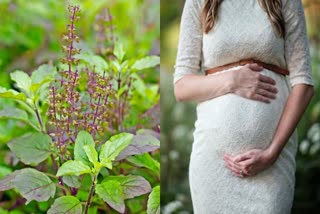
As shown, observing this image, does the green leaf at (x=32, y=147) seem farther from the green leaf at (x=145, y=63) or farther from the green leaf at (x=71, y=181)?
the green leaf at (x=145, y=63)

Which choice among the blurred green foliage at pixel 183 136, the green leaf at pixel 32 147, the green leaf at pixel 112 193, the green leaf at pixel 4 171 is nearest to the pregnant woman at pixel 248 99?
the green leaf at pixel 112 193

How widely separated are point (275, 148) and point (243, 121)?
0.28 ft

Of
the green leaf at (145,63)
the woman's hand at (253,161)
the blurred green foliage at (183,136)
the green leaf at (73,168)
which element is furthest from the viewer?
the blurred green foliage at (183,136)

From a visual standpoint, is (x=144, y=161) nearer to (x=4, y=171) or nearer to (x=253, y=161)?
(x=253, y=161)

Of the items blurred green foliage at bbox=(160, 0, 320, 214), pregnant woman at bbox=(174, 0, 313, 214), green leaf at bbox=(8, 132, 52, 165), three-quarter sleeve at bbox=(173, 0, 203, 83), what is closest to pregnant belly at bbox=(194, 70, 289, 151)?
pregnant woman at bbox=(174, 0, 313, 214)

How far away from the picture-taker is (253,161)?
4.35ft

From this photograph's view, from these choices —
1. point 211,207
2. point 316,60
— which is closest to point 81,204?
point 211,207

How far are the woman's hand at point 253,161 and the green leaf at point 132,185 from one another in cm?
19

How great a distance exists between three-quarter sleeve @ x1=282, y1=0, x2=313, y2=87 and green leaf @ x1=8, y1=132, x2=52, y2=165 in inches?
21.1

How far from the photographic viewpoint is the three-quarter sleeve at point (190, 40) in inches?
55.4

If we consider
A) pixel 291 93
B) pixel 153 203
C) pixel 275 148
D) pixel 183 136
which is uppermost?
pixel 291 93

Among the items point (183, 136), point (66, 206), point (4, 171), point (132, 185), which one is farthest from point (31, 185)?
point (183, 136)

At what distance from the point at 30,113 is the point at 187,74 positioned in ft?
1.31

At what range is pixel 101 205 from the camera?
4.68 ft
